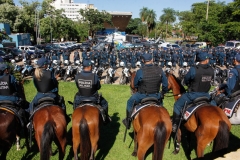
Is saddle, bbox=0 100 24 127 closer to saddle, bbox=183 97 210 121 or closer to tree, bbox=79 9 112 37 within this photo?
saddle, bbox=183 97 210 121

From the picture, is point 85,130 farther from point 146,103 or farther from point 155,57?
point 155,57

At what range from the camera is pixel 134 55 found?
20109 millimetres

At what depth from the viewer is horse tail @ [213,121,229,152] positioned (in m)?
4.15

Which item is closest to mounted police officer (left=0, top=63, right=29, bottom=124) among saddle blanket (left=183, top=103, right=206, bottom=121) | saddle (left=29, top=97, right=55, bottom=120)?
saddle (left=29, top=97, right=55, bottom=120)

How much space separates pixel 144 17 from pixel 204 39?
4387 cm

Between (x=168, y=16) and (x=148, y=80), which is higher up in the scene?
(x=168, y=16)

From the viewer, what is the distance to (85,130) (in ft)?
14.4

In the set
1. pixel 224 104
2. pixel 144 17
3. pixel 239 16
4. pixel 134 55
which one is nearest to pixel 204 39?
pixel 239 16

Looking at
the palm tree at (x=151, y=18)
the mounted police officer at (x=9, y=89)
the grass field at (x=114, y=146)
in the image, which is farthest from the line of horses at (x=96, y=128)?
the palm tree at (x=151, y=18)

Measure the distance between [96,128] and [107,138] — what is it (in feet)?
7.27

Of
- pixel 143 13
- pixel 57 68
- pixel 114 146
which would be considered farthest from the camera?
pixel 143 13

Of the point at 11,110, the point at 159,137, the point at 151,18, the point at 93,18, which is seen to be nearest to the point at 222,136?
the point at 159,137

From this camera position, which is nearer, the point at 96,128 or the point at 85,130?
the point at 85,130

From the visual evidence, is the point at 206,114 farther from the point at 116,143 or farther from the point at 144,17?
the point at 144,17
